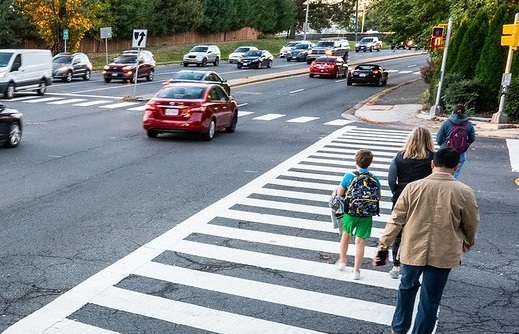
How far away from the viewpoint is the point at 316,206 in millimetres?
10875

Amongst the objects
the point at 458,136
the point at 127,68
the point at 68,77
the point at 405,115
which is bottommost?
the point at 68,77

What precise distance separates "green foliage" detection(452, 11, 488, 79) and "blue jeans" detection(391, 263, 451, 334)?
2268 cm

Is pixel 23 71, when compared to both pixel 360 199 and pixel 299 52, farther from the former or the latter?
pixel 299 52

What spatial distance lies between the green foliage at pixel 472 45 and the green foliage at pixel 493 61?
2.26 feet

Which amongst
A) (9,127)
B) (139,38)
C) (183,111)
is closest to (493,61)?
(183,111)

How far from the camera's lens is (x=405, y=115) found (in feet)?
85.2

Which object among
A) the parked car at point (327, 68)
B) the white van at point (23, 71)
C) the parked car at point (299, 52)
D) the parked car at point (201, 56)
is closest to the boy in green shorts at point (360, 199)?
the white van at point (23, 71)

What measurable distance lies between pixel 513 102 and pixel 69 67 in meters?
25.3

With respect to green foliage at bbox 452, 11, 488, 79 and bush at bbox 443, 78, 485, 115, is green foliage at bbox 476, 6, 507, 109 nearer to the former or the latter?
bush at bbox 443, 78, 485, 115

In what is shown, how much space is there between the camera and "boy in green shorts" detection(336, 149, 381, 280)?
23.5ft

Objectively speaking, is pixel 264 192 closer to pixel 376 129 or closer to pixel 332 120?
pixel 376 129

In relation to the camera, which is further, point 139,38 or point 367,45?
point 367,45

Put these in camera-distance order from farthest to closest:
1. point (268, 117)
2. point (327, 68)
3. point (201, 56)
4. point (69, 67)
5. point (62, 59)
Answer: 1. point (201, 56)
2. point (327, 68)
3. point (62, 59)
4. point (69, 67)
5. point (268, 117)

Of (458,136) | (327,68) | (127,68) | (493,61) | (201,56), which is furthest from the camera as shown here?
(201,56)
